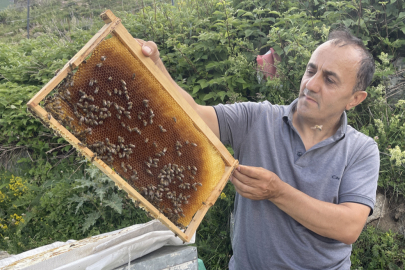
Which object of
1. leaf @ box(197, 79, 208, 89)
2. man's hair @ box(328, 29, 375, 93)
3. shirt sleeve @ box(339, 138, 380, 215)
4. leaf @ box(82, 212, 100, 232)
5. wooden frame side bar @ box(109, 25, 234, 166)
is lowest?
shirt sleeve @ box(339, 138, 380, 215)

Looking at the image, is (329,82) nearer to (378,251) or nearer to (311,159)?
(311,159)

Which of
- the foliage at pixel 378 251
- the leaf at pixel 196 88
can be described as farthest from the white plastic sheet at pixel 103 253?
the foliage at pixel 378 251

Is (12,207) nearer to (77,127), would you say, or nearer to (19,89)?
(19,89)

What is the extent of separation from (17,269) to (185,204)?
1.29m

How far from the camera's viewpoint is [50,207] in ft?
15.5

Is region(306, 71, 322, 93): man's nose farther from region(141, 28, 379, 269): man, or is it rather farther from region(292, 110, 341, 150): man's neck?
region(292, 110, 341, 150): man's neck

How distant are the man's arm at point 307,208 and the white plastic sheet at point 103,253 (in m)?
0.84

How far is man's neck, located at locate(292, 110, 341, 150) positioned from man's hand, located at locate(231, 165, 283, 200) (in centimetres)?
74

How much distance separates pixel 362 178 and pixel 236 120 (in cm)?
136

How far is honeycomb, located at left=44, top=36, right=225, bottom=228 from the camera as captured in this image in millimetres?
2035

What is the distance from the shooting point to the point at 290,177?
2994mm

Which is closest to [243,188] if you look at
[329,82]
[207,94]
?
[329,82]

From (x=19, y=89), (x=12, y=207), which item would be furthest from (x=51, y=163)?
(x=19, y=89)

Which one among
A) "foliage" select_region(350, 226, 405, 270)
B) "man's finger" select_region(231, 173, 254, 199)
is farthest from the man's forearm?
"foliage" select_region(350, 226, 405, 270)
